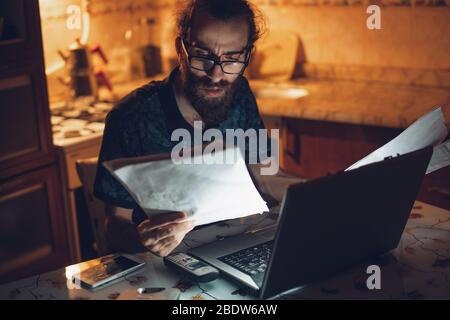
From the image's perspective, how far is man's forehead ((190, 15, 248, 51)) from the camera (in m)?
1.85

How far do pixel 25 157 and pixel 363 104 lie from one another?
4.61 ft

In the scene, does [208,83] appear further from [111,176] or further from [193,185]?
[193,185]

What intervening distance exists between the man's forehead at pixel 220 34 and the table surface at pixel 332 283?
63 centimetres

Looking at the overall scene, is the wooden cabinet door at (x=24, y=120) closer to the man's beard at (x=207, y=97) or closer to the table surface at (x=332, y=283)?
the man's beard at (x=207, y=97)

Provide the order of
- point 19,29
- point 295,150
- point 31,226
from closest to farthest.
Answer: point 19,29 → point 31,226 → point 295,150

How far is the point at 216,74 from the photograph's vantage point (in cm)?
184

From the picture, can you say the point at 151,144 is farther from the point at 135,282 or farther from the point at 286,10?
the point at 286,10

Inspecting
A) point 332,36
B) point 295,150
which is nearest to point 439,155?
point 295,150

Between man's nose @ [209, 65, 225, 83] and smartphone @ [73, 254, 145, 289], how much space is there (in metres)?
0.62

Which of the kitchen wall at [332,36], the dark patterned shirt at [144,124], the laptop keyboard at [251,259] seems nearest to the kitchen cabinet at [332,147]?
Result: the kitchen wall at [332,36]

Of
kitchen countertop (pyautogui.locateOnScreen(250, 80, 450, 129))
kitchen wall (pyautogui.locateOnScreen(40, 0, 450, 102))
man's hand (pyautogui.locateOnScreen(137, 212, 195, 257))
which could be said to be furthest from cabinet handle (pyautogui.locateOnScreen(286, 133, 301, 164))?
man's hand (pyautogui.locateOnScreen(137, 212, 195, 257))

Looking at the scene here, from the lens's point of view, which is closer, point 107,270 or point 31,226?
point 107,270

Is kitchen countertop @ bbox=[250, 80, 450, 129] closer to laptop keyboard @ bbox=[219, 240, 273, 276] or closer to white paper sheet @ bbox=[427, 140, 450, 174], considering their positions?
white paper sheet @ bbox=[427, 140, 450, 174]

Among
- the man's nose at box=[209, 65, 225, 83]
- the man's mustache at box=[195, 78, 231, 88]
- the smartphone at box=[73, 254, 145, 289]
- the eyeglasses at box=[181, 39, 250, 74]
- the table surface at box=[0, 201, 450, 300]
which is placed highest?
the eyeglasses at box=[181, 39, 250, 74]
